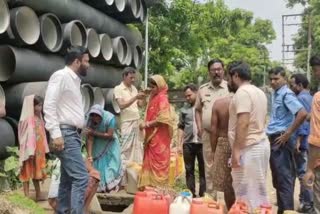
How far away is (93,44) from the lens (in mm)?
8695

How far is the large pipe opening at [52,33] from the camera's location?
7109 millimetres

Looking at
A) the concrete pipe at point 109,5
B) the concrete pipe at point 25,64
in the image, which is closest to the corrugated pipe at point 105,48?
the concrete pipe at point 109,5

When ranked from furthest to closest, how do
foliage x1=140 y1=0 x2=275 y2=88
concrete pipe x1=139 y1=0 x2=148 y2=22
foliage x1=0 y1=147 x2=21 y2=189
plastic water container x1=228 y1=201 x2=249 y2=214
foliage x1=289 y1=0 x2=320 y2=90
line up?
foliage x1=289 y1=0 x2=320 y2=90, foliage x1=140 y1=0 x2=275 y2=88, concrete pipe x1=139 y1=0 x2=148 y2=22, foliage x1=0 y1=147 x2=21 y2=189, plastic water container x1=228 y1=201 x2=249 y2=214

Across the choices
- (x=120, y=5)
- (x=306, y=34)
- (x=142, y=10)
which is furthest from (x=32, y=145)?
(x=306, y=34)

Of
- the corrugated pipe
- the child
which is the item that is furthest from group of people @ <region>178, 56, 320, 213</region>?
the corrugated pipe

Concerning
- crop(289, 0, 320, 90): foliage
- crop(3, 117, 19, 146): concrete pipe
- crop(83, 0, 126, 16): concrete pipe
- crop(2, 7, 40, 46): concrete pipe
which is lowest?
crop(3, 117, 19, 146): concrete pipe

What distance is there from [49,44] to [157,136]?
2.26 m

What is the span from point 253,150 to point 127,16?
21.2 feet

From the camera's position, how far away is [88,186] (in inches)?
179

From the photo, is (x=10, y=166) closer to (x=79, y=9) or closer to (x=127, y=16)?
(x=79, y=9)

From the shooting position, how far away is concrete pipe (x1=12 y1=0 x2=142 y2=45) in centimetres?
698

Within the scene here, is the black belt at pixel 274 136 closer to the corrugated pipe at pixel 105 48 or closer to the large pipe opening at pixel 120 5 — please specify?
the corrugated pipe at pixel 105 48

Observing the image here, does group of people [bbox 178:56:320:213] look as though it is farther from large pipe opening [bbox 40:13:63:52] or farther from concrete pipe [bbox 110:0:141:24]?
concrete pipe [bbox 110:0:141:24]

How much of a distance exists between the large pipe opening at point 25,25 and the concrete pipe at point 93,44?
1682 mm
